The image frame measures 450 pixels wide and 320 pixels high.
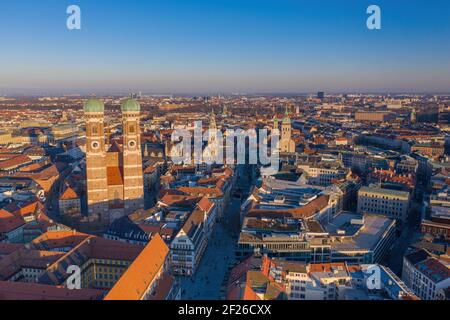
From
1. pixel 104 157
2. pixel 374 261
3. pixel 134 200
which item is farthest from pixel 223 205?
pixel 374 261

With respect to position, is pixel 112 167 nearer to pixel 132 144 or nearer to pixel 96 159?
pixel 96 159

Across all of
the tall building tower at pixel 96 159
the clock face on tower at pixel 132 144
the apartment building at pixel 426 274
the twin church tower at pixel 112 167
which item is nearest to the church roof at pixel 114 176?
the twin church tower at pixel 112 167

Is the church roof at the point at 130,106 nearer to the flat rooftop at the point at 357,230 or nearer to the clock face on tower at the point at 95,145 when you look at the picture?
the clock face on tower at the point at 95,145

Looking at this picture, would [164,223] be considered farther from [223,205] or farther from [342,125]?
[342,125]

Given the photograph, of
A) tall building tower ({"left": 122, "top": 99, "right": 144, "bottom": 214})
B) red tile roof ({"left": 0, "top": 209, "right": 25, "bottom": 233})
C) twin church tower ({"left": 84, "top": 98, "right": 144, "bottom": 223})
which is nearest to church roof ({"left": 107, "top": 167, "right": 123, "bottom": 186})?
twin church tower ({"left": 84, "top": 98, "right": 144, "bottom": 223})

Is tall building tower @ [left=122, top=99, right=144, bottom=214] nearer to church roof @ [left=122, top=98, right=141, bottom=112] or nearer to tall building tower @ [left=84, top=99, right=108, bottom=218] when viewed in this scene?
church roof @ [left=122, top=98, right=141, bottom=112]

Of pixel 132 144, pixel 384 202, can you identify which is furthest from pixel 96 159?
pixel 384 202

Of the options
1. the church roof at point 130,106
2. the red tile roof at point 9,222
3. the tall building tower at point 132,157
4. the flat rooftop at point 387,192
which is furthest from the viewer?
the flat rooftop at point 387,192
